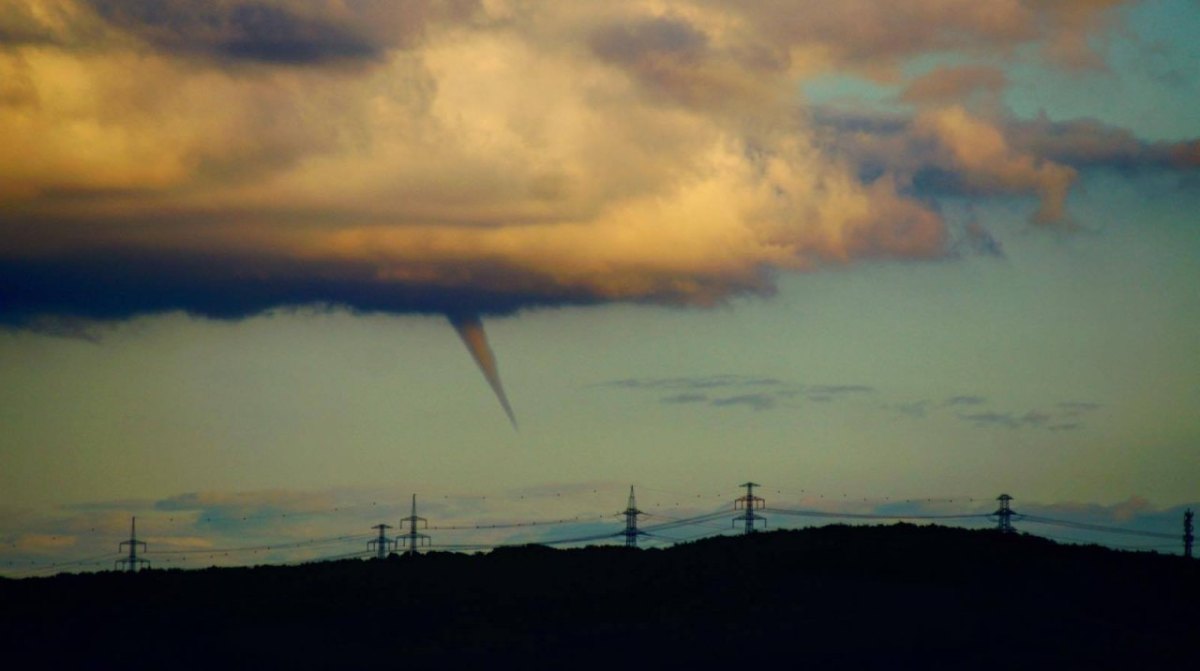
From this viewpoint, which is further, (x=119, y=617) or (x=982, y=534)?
(x=982, y=534)

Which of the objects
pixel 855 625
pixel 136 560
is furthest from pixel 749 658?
pixel 136 560

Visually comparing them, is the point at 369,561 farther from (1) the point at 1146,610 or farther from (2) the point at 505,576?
(1) the point at 1146,610

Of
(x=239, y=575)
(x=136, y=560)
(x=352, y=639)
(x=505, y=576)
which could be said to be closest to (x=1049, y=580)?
(x=505, y=576)

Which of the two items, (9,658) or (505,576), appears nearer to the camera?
(9,658)

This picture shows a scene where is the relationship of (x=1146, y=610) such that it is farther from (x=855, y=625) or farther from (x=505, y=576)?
(x=505, y=576)

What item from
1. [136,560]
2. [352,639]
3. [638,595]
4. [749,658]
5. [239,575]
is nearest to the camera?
[749,658]

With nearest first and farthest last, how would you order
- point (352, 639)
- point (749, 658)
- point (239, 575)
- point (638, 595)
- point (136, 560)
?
point (749, 658) → point (352, 639) → point (638, 595) → point (239, 575) → point (136, 560)
